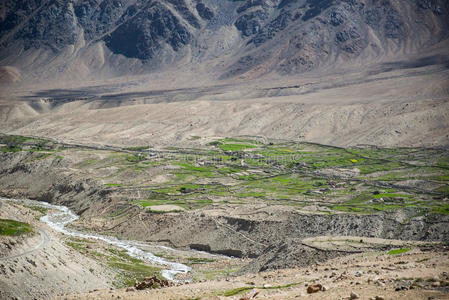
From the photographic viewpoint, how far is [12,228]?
5562 cm

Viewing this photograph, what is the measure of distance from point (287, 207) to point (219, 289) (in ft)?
163

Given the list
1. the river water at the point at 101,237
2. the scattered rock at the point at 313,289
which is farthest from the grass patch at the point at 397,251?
the river water at the point at 101,237

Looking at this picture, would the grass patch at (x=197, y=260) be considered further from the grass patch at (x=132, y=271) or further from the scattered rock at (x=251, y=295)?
the scattered rock at (x=251, y=295)

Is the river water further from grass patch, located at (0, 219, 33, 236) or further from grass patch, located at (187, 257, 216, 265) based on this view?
grass patch, located at (0, 219, 33, 236)

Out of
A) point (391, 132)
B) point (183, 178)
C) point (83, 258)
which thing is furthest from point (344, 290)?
point (391, 132)

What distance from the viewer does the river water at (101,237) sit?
7193 cm

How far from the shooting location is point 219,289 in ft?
143

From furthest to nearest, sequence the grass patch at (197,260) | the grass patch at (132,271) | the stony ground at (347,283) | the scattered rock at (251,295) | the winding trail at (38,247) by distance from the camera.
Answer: the grass patch at (197,260)
the grass patch at (132,271)
the winding trail at (38,247)
the scattered rock at (251,295)
the stony ground at (347,283)

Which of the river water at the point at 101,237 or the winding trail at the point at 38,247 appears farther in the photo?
the river water at the point at 101,237

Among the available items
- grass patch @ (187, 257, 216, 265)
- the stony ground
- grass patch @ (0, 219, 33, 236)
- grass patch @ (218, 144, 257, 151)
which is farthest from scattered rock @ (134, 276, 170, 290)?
grass patch @ (218, 144, 257, 151)

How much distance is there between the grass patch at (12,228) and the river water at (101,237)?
1839 cm

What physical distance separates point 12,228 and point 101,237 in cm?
3399

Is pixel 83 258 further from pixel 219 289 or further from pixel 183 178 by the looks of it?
pixel 183 178

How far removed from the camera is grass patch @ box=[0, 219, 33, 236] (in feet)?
177
